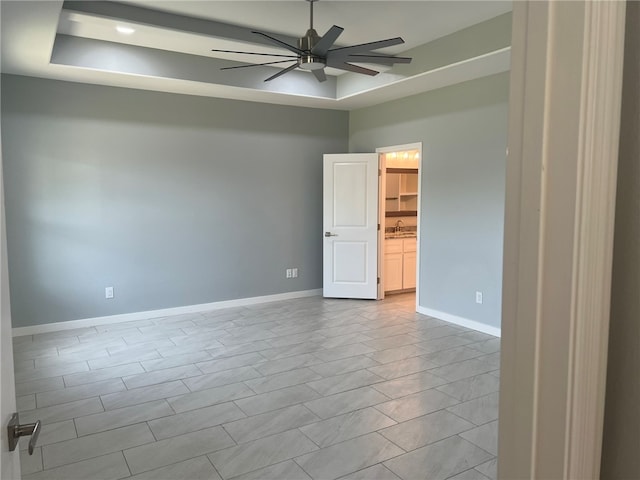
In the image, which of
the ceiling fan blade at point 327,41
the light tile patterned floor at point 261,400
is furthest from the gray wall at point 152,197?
the ceiling fan blade at point 327,41

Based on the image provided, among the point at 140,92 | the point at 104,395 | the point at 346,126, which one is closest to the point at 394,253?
the point at 346,126

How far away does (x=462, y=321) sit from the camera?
220 inches

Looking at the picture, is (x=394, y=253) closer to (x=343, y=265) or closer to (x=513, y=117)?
(x=343, y=265)

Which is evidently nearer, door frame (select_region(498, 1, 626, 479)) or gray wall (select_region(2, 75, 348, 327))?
door frame (select_region(498, 1, 626, 479))

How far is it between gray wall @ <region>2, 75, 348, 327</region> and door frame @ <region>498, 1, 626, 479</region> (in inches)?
214

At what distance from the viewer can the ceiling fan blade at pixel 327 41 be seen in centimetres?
308

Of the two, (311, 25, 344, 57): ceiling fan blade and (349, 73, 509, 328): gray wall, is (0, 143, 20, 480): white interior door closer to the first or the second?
(311, 25, 344, 57): ceiling fan blade

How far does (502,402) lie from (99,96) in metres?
5.61

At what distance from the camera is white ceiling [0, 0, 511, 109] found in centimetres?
388

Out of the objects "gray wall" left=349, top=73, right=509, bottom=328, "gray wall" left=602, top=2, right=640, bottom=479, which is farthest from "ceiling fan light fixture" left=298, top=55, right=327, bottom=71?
"gray wall" left=602, top=2, right=640, bottom=479

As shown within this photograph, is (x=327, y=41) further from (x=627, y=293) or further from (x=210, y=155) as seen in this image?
(x=210, y=155)

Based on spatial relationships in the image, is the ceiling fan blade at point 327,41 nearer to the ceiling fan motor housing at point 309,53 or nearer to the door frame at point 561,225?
the ceiling fan motor housing at point 309,53

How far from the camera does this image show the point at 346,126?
7168mm

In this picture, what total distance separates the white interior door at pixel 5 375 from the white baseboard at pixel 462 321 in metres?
4.86
